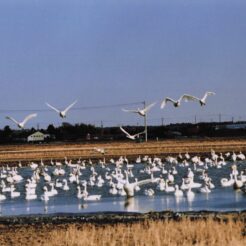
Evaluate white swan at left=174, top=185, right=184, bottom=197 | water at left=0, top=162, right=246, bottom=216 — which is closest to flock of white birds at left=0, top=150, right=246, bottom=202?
white swan at left=174, top=185, right=184, bottom=197

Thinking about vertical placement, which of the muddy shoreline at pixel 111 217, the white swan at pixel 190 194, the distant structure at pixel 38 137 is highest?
the distant structure at pixel 38 137

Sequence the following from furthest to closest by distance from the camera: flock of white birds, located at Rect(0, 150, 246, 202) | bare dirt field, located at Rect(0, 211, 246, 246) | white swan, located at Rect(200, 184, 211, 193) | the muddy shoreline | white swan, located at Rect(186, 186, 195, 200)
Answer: flock of white birds, located at Rect(0, 150, 246, 202) → white swan, located at Rect(200, 184, 211, 193) → white swan, located at Rect(186, 186, 195, 200) → the muddy shoreline → bare dirt field, located at Rect(0, 211, 246, 246)

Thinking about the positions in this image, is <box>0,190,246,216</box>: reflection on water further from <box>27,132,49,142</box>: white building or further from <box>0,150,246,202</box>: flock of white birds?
<box>27,132,49,142</box>: white building

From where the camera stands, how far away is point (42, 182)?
145 ft

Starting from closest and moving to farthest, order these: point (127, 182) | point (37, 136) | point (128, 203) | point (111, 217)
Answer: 1. point (111, 217)
2. point (128, 203)
3. point (127, 182)
4. point (37, 136)

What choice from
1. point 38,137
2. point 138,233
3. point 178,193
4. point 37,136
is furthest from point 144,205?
point 37,136

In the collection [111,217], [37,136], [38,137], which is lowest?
[111,217]

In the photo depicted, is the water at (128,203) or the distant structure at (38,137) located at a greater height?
the distant structure at (38,137)

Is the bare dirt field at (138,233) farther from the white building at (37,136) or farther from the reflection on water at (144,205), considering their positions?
the white building at (37,136)

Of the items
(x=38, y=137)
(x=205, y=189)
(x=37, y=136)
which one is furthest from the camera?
(x=37, y=136)

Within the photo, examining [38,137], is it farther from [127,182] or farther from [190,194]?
[190,194]

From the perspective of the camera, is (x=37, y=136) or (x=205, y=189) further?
(x=37, y=136)

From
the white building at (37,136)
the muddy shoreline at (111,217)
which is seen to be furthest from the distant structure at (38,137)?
the muddy shoreline at (111,217)

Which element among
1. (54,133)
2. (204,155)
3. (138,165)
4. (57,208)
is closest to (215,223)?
(57,208)
